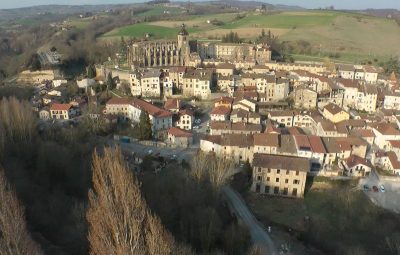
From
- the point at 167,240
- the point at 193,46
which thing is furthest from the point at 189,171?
the point at 193,46

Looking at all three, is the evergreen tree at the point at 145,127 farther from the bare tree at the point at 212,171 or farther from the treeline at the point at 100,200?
the bare tree at the point at 212,171

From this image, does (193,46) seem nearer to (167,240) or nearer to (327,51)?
(327,51)

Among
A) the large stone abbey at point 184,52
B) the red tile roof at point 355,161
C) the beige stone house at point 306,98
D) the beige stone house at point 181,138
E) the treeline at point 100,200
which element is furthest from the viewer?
the large stone abbey at point 184,52

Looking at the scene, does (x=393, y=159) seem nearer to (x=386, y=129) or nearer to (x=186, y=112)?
(x=386, y=129)

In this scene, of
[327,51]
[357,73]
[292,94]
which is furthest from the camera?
[327,51]

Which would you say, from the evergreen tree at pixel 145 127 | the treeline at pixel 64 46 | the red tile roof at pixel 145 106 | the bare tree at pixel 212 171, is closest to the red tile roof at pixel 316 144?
the bare tree at pixel 212 171

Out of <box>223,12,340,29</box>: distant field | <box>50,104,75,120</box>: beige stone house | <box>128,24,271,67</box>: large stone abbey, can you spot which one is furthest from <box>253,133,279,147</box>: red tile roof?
<box>223,12,340,29</box>: distant field
